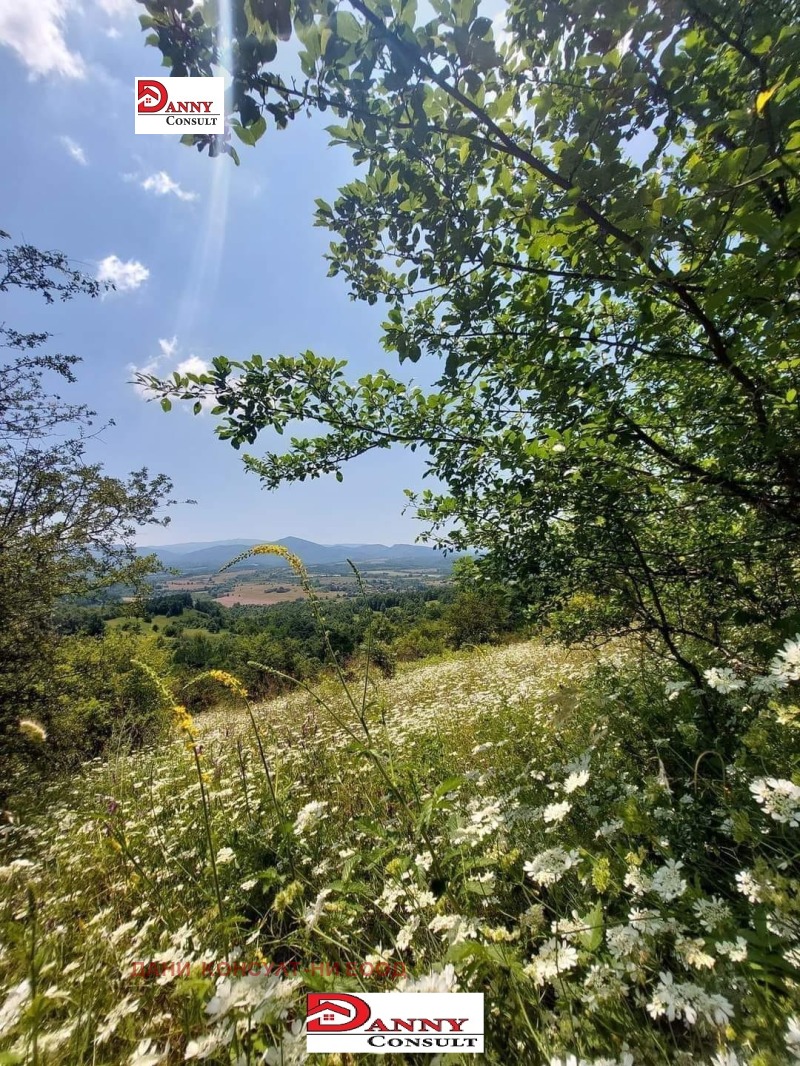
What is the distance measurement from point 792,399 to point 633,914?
7.93ft

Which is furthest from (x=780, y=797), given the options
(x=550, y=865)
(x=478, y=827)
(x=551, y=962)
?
(x=478, y=827)

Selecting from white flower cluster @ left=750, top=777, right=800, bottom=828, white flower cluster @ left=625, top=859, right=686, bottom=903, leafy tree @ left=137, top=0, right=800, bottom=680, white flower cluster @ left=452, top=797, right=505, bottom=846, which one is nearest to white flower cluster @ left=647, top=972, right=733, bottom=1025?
white flower cluster @ left=625, top=859, right=686, bottom=903

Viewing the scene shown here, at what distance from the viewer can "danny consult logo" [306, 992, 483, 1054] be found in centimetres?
136

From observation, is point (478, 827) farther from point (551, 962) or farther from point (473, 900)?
point (551, 962)

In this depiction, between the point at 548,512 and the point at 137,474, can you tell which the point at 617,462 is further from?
the point at 137,474

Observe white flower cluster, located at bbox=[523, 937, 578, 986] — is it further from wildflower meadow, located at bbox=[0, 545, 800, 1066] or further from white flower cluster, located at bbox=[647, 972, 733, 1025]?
white flower cluster, located at bbox=[647, 972, 733, 1025]

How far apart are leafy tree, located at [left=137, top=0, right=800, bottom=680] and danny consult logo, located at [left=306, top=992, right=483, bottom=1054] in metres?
2.09

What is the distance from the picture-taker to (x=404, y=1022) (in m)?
1.39

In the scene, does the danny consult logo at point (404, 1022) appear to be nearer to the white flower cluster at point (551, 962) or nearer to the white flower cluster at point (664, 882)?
the white flower cluster at point (551, 962)

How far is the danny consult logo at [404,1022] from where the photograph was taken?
4.47 ft

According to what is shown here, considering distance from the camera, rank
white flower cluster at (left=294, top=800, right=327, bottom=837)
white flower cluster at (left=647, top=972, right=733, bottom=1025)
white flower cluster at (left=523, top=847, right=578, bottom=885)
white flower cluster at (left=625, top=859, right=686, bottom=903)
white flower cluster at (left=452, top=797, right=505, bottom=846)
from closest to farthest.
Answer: white flower cluster at (left=647, top=972, right=733, bottom=1025) → white flower cluster at (left=625, top=859, right=686, bottom=903) → white flower cluster at (left=523, top=847, right=578, bottom=885) → white flower cluster at (left=452, top=797, right=505, bottom=846) → white flower cluster at (left=294, top=800, right=327, bottom=837)

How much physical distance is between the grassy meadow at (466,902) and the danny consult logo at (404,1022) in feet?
0.28

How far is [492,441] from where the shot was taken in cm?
257

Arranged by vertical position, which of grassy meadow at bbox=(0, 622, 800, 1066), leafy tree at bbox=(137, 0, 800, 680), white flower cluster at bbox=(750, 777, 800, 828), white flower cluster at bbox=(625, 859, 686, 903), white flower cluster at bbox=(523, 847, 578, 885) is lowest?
grassy meadow at bbox=(0, 622, 800, 1066)
